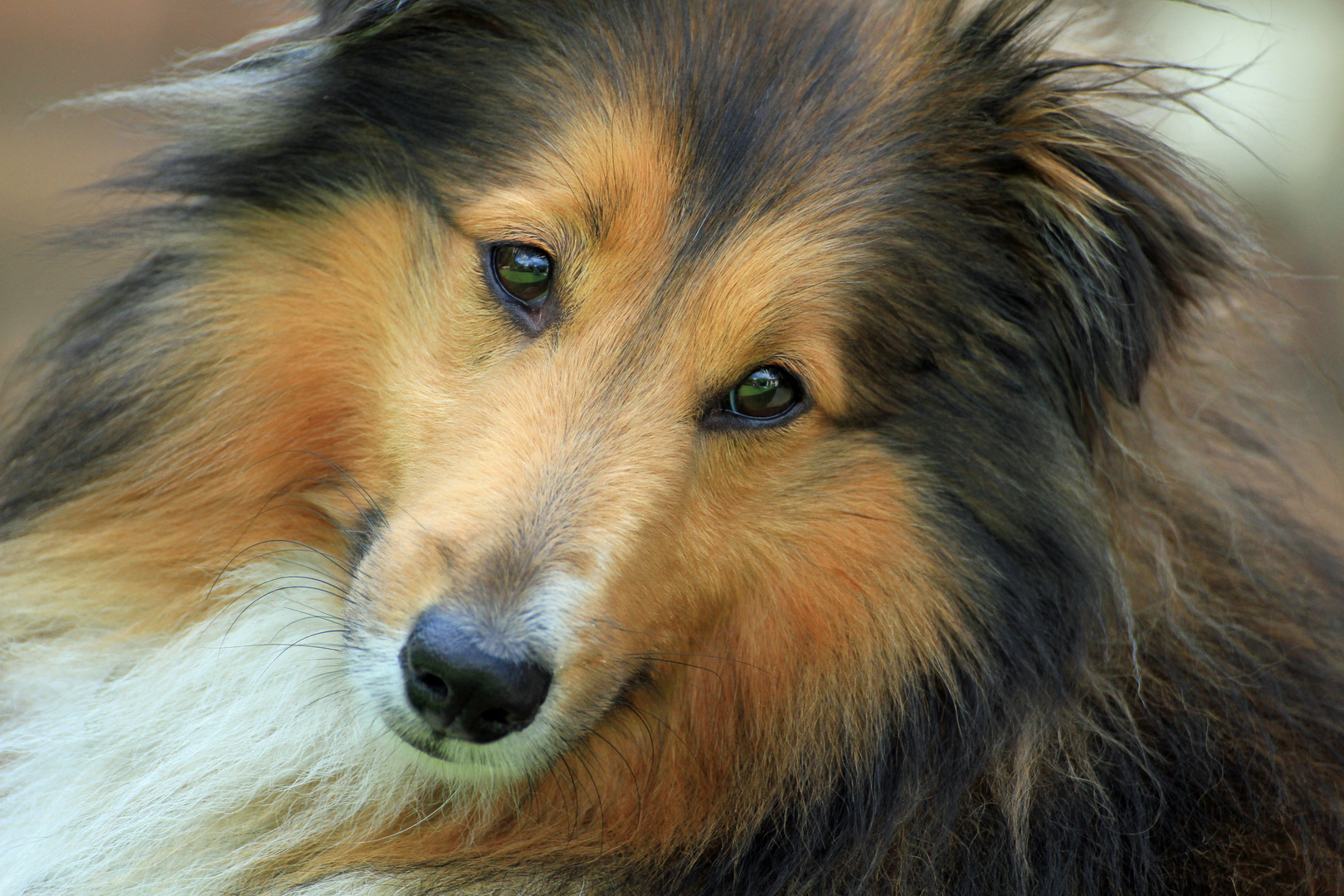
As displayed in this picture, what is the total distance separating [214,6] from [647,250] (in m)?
6.61

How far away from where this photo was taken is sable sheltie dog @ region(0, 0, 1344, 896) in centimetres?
247

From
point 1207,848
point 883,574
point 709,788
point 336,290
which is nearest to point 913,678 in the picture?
point 883,574

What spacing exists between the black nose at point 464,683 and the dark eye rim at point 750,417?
0.66 metres

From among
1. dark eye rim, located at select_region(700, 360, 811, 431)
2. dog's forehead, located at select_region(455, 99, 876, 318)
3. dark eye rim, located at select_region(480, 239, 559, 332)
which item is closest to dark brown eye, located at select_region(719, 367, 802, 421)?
dark eye rim, located at select_region(700, 360, 811, 431)

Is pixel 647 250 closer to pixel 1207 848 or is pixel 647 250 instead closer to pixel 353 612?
pixel 353 612

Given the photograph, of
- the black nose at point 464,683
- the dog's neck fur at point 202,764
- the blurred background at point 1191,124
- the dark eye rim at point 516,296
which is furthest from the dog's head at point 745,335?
the blurred background at point 1191,124

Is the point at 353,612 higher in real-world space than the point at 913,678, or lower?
higher

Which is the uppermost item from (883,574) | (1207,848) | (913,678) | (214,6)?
(214,6)

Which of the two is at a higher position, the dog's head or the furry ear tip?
the furry ear tip

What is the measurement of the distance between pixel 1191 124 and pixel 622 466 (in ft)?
18.0

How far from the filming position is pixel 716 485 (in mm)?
2537

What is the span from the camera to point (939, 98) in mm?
2613

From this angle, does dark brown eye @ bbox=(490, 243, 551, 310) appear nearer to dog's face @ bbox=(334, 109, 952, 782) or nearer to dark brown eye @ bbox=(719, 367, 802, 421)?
dog's face @ bbox=(334, 109, 952, 782)

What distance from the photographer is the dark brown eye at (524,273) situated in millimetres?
2529
